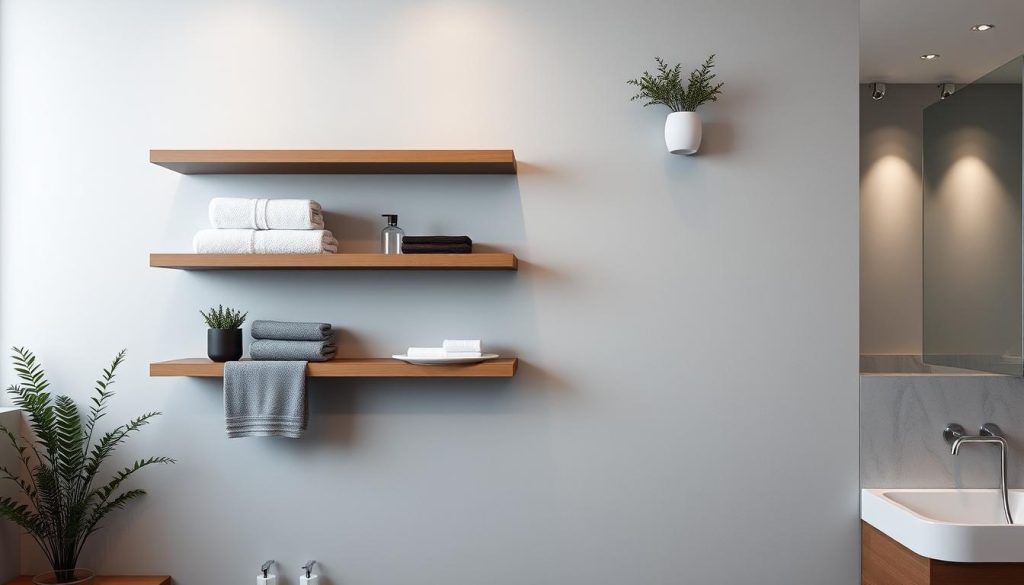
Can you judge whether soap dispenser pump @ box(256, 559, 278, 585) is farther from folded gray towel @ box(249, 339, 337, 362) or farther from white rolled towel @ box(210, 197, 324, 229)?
white rolled towel @ box(210, 197, 324, 229)

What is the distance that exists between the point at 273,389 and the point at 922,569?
1.88 meters

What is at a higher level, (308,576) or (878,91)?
(878,91)

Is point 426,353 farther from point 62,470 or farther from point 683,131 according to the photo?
point 62,470

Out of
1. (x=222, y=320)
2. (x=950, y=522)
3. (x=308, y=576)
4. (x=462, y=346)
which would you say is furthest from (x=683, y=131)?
(x=308, y=576)

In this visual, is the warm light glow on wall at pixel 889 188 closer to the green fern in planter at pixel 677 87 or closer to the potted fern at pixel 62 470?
the green fern in planter at pixel 677 87

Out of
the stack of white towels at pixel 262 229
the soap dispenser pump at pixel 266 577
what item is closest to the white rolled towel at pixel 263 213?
the stack of white towels at pixel 262 229

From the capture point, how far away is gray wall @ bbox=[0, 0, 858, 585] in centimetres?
253

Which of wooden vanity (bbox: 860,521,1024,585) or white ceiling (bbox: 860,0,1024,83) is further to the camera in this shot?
white ceiling (bbox: 860,0,1024,83)

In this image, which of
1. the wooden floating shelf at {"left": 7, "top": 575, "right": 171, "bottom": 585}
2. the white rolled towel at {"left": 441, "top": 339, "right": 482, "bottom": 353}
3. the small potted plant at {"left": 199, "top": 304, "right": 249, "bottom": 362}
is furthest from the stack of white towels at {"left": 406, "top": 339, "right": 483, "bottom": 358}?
the wooden floating shelf at {"left": 7, "top": 575, "right": 171, "bottom": 585}

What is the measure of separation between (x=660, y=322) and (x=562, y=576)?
87cm

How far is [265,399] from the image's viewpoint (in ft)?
7.82

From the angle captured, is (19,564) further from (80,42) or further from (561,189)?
(561,189)

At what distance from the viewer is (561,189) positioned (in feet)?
8.35

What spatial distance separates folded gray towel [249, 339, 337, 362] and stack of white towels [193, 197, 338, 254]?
28 cm
